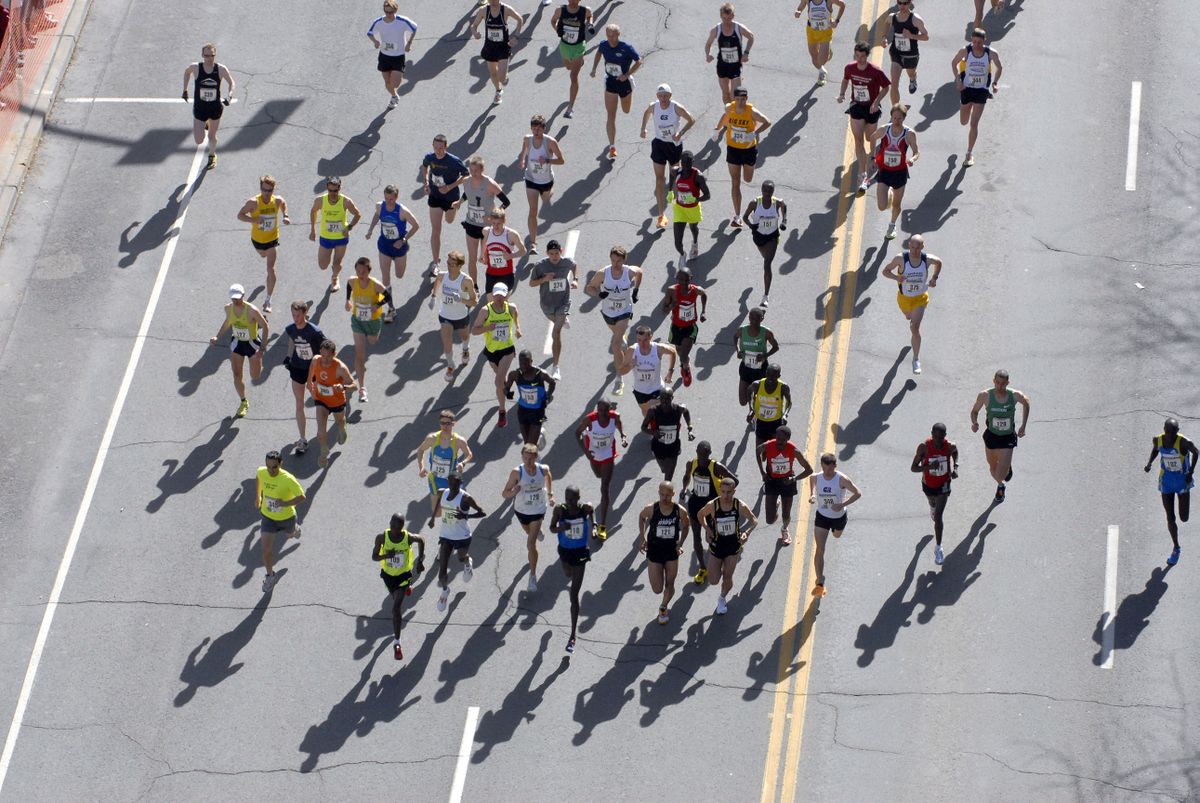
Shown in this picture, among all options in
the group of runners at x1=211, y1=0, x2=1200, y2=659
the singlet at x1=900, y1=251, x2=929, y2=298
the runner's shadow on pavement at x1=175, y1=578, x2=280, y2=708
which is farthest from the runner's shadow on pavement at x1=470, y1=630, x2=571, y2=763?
the singlet at x1=900, y1=251, x2=929, y2=298

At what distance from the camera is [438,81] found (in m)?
34.1

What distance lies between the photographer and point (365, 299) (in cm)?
2828

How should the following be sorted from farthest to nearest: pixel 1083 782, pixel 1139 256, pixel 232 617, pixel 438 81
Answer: pixel 438 81
pixel 1139 256
pixel 232 617
pixel 1083 782

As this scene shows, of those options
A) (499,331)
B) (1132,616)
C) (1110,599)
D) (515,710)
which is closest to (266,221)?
(499,331)

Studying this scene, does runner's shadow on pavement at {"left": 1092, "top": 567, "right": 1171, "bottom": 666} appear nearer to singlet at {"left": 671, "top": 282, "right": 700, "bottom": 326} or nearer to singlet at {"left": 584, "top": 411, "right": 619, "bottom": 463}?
singlet at {"left": 584, "top": 411, "right": 619, "bottom": 463}

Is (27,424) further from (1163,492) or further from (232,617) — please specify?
(1163,492)

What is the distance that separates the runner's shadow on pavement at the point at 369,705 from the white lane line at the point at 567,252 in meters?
5.00

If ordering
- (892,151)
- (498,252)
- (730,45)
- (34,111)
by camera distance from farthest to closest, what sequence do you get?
1. (34,111)
2. (730,45)
3. (892,151)
4. (498,252)

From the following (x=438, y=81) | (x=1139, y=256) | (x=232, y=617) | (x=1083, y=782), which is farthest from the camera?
(x=438, y=81)

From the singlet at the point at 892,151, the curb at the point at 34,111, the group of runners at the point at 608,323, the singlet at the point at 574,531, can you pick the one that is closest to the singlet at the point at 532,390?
the group of runners at the point at 608,323

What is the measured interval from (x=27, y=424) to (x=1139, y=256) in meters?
14.8

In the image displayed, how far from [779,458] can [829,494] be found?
0.76 m

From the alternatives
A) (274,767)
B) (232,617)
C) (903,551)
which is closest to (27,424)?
(232,617)

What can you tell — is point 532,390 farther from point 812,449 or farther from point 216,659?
point 216,659
